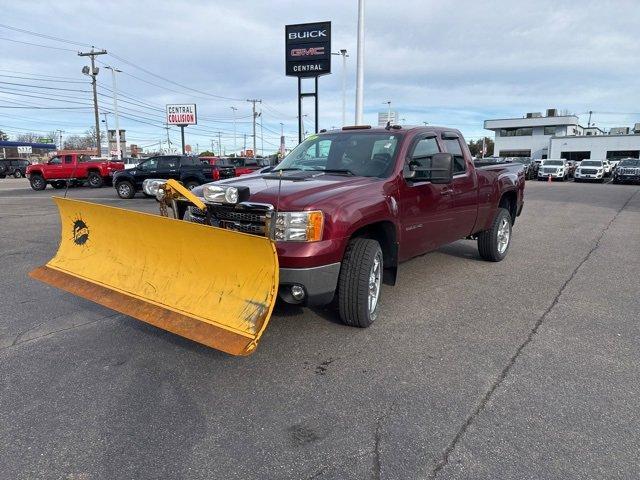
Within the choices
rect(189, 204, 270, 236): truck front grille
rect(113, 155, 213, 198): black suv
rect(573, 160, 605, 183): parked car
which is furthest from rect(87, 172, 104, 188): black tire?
rect(573, 160, 605, 183): parked car

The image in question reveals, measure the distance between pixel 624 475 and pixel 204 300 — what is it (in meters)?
2.78

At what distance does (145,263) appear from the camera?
13.1 ft

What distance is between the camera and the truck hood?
3.64 meters

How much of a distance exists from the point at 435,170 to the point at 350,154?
3.19 ft

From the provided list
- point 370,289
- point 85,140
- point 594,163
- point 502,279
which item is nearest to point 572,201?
point 502,279

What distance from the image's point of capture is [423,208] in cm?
488

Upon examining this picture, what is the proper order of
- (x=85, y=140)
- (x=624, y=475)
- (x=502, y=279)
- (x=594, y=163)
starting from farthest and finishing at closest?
(x=85, y=140) → (x=594, y=163) → (x=502, y=279) → (x=624, y=475)

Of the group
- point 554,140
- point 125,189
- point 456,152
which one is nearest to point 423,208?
point 456,152

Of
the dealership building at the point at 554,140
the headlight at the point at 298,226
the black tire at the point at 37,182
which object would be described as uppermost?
the dealership building at the point at 554,140

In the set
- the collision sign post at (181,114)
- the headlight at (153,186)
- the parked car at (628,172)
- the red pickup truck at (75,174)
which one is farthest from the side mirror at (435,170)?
the collision sign post at (181,114)

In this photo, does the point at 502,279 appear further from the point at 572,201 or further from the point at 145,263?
the point at 572,201

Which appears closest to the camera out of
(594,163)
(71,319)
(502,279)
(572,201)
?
(71,319)

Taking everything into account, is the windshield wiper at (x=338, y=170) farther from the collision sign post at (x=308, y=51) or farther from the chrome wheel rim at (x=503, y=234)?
the collision sign post at (x=308, y=51)

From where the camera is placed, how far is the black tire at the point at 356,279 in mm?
3926
